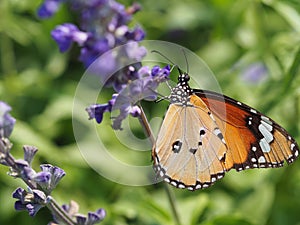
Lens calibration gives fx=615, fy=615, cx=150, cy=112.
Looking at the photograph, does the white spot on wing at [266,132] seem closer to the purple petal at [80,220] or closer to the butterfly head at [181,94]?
the butterfly head at [181,94]

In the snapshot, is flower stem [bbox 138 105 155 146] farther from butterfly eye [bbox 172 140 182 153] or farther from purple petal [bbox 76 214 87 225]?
purple petal [bbox 76 214 87 225]

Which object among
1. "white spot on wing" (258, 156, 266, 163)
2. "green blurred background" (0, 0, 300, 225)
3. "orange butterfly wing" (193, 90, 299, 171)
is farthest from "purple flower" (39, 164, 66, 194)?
"green blurred background" (0, 0, 300, 225)

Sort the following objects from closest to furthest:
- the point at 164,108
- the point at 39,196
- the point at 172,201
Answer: the point at 39,196
the point at 172,201
the point at 164,108

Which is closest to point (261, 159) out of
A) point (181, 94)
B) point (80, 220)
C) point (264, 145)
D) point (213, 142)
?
point (264, 145)

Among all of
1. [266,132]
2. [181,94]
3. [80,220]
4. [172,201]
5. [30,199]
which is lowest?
[172,201]

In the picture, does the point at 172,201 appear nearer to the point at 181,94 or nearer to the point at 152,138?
the point at 152,138

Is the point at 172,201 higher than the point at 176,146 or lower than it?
lower
